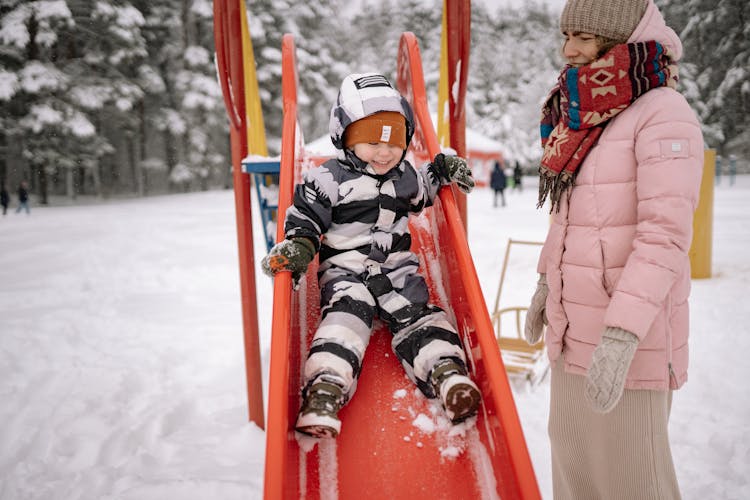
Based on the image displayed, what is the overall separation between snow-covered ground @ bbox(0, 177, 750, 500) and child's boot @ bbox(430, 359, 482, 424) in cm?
110

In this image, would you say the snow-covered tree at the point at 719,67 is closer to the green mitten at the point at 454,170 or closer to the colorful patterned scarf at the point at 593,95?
the green mitten at the point at 454,170

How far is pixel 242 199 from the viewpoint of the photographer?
2.87 meters

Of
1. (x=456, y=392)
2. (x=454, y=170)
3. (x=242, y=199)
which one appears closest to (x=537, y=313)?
(x=456, y=392)

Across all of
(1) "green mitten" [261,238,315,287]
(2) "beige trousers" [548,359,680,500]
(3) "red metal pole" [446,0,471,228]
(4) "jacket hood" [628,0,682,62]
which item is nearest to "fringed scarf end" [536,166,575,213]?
(4) "jacket hood" [628,0,682,62]

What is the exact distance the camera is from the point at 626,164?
53.2 inches

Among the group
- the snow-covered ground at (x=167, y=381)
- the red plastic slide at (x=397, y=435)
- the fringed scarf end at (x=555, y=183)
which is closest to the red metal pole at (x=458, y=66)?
the red plastic slide at (x=397, y=435)

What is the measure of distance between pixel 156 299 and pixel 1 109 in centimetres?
1529

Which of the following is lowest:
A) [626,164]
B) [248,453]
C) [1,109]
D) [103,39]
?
[248,453]

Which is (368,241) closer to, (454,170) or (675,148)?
(454,170)

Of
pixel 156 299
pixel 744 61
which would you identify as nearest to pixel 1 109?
pixel 156 299

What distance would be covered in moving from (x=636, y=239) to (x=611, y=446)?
67 centimetres

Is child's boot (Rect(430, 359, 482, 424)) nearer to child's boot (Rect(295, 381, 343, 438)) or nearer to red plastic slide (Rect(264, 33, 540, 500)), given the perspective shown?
red plastic slide (Rect(264, 33, 540, 500))

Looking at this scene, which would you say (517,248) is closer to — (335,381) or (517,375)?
(517,375)

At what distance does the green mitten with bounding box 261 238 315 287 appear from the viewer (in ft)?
5.75
